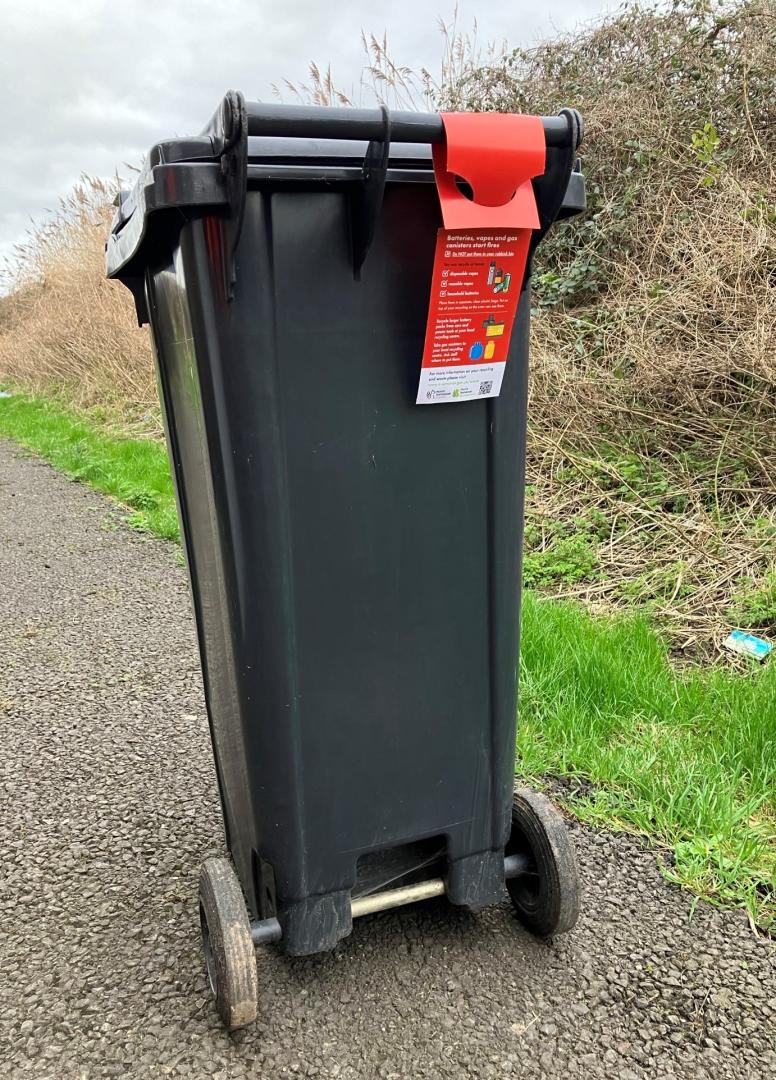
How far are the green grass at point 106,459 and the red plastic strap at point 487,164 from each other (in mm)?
3888

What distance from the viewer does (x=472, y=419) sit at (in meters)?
1.59

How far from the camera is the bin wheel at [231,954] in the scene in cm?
160

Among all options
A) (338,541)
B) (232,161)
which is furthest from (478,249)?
(338,541)

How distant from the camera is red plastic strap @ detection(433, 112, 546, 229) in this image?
1359 mm

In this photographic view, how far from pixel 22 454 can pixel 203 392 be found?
8.90m

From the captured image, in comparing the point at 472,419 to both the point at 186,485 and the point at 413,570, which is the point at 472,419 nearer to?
the point at 413,570

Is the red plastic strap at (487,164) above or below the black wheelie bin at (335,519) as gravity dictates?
above

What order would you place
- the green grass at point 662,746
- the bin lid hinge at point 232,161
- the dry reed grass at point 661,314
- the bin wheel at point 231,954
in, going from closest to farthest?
the bin lid hinge at point 232,161
the bin wheel at point 231,954
the green grass at point 662,746
the dry reed grass at point 661,314

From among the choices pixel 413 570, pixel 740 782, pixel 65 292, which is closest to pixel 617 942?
pixel 740 782

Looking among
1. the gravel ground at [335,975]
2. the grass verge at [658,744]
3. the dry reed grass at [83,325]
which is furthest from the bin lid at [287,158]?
the dry reed grass at [83,325]

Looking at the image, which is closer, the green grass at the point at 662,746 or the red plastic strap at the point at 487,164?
the red plastic strap at the point at 487,164

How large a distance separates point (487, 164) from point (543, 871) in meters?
1.51

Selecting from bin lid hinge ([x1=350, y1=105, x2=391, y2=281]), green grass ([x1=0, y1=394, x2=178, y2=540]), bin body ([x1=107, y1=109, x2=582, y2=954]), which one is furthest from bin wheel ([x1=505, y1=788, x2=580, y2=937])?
green grass ([x1=0, y1=394, x2=178, y2=540])

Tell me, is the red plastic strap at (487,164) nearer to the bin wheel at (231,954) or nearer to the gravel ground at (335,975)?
the bin wheel at (231,954)
